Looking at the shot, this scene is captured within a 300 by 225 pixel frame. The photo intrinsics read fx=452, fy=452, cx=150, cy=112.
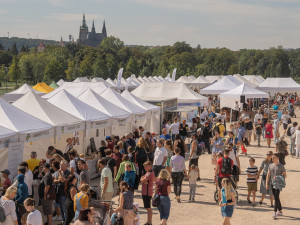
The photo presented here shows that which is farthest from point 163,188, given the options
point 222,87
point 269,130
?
point 222,87

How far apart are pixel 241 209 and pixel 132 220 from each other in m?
3.91

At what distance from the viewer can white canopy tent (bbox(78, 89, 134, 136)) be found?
53.1 ft

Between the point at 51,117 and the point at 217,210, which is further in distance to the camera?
the point at 51,117

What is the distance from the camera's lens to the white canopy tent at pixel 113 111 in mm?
16172

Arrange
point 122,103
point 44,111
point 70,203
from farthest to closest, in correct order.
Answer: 1. point 122,103
2. point 44,111
3. point 70,203

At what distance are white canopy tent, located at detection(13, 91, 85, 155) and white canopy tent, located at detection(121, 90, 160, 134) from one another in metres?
6.40

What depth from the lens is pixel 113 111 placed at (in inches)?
A: 648

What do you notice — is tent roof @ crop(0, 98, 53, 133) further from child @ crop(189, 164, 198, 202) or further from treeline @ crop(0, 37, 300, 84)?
treeline @ crop(0, 37, 300, 84)

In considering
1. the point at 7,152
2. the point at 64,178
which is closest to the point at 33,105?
the point at 7,152

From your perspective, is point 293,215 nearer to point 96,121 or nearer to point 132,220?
point 132,220

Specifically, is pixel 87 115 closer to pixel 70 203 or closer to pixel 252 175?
pixel 252 175

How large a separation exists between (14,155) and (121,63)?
107 m

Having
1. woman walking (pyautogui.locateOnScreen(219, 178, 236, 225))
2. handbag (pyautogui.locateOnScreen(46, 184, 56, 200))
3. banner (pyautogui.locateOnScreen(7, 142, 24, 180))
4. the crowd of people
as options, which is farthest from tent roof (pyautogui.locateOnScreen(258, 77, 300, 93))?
handbag (pyautogui.locateOnScreen(46, 184, 56, 200))

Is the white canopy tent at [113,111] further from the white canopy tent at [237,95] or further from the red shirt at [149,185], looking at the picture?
the white canopy tent at [237,95]
